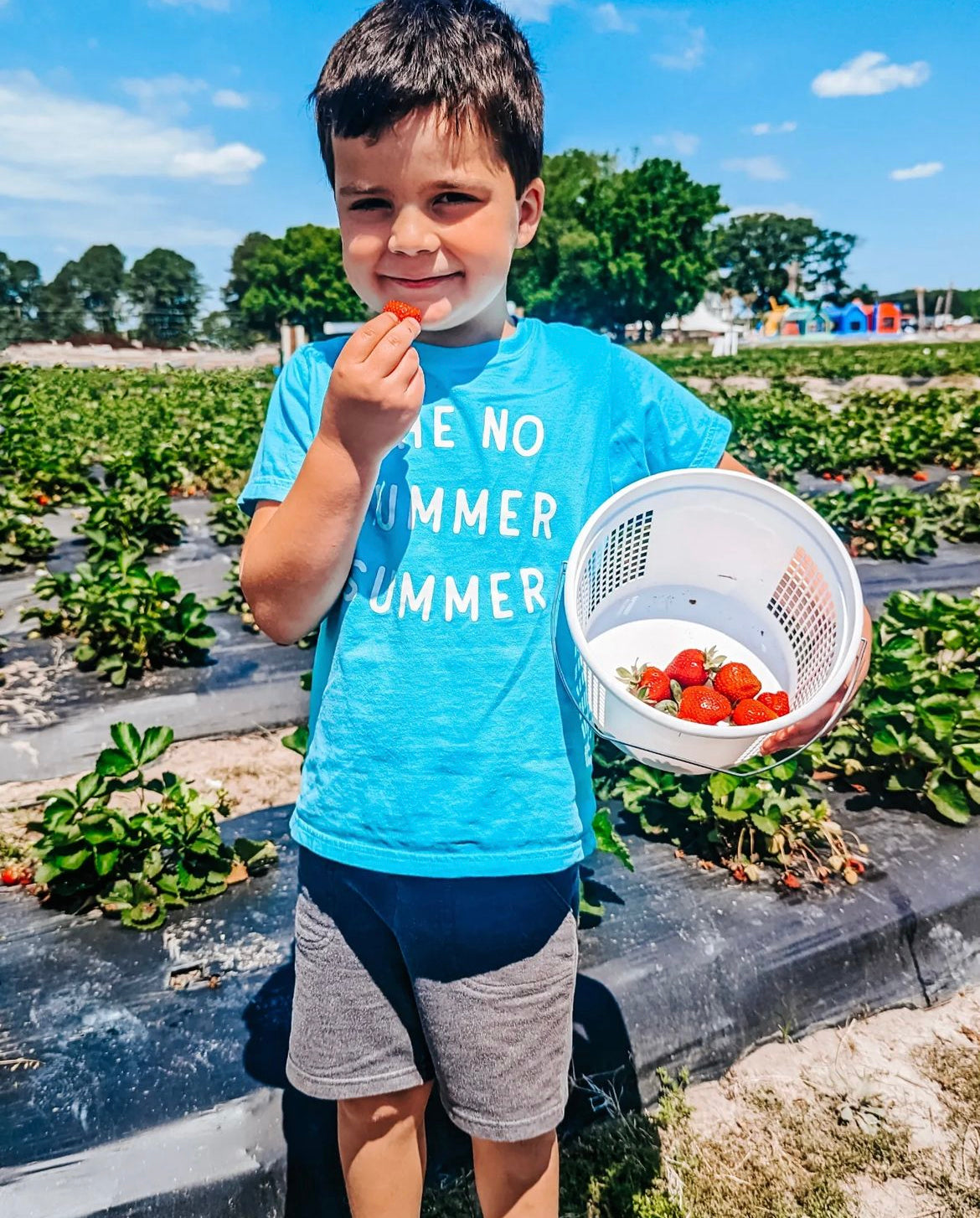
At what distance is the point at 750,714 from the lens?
1.30m

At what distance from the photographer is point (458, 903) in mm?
1244

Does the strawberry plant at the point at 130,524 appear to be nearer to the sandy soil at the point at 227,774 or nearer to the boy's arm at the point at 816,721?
the sandy soil at the point at 227,774

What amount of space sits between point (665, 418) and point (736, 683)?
422 millimetres

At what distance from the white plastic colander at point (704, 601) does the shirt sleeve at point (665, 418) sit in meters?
0.07

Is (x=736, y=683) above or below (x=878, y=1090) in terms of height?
above

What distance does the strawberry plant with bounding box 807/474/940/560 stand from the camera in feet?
18.7

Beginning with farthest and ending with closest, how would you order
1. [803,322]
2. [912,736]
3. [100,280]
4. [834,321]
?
[100,280] → [834,321] → [803,322] → [912,736]

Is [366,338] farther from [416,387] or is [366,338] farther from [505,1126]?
[505,1126]

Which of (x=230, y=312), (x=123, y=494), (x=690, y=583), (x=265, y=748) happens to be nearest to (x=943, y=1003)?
(x=690, y=583)

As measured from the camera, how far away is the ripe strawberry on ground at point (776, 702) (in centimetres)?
132

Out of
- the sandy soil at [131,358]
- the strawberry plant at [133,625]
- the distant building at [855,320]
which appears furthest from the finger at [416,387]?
the distant building at [855,320]

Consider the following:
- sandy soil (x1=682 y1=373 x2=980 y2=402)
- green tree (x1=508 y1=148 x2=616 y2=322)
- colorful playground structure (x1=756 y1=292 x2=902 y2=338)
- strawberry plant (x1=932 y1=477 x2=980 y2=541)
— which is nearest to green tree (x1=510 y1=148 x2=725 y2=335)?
green tree (x1=508 y1=148 x2=616 y2=322)

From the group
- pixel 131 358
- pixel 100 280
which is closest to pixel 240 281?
pixel 100 280

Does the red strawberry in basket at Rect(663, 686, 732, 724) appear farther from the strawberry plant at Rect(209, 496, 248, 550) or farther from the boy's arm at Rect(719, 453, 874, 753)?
the strawberry plant at Rect(209, 496, 248, 550)
